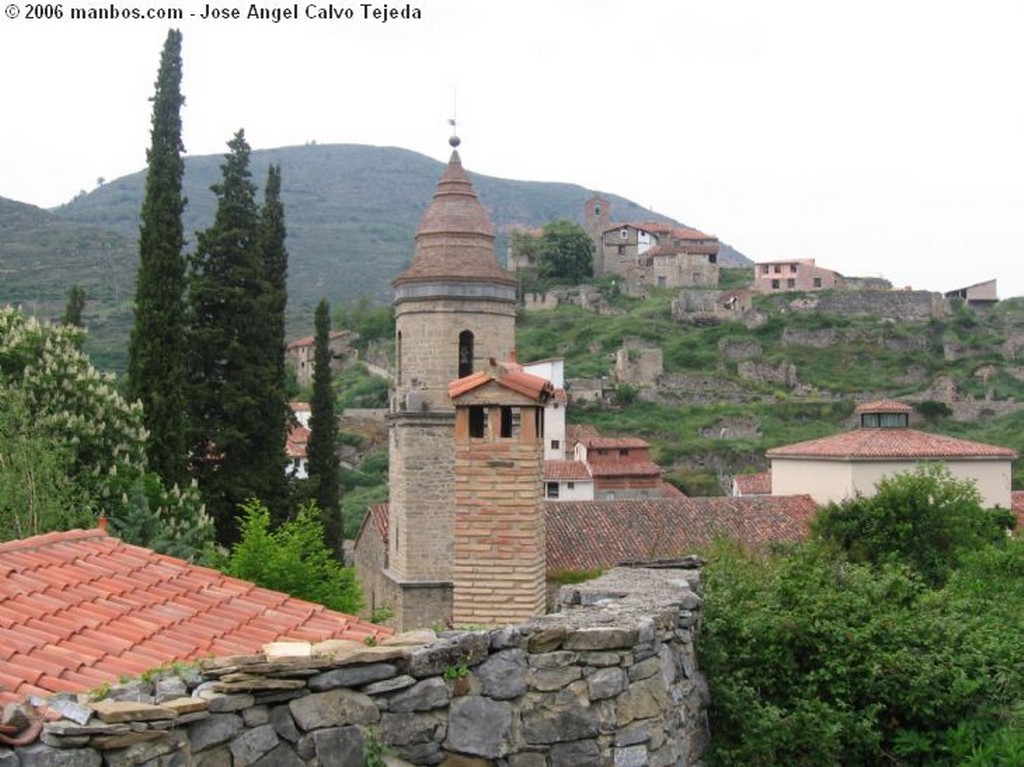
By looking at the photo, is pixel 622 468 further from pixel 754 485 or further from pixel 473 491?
pixel 473 491

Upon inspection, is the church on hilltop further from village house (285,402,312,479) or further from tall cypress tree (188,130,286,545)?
village house (285,402,312,479)

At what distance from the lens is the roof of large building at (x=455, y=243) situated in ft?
66.8

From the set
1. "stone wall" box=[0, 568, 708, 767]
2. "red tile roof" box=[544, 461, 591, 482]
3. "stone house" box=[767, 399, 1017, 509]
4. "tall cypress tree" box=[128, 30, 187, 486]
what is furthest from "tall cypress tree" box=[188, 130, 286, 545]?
"red tile roof" box=[544, 461, 591, 482]

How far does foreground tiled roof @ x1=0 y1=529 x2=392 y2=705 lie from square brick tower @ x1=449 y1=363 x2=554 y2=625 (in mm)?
5855

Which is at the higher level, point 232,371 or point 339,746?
point 232,371

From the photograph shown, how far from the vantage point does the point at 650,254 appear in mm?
94562

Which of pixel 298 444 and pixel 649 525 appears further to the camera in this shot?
pixel 298 444

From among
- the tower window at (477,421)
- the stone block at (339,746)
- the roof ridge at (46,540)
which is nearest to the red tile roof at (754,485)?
the tower window at (477,421)

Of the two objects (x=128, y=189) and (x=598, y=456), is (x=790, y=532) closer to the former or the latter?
(x=598, y=456)

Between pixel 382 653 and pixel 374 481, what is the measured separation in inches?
1923

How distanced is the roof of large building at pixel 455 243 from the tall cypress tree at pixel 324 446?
5.44 meters

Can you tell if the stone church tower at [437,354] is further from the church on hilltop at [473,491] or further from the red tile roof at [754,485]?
the red tile roof at [754,485]

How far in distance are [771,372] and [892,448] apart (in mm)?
46796

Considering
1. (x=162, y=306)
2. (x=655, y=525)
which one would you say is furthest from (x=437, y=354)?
(x=655, y=525)
